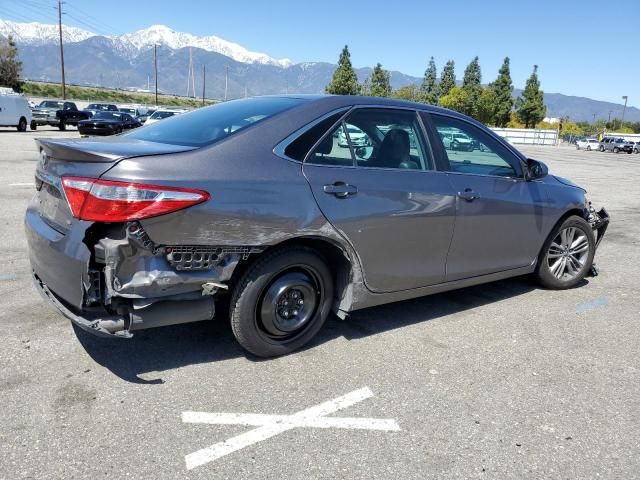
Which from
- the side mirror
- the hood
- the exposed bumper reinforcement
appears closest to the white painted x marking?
the exposed bumper reinforcement

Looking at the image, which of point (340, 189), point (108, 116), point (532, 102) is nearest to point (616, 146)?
point (532, 102)

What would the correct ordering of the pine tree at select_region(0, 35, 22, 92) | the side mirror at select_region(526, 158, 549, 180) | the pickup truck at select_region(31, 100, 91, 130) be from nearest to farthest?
the side mirror at select_region(526, 158, 549, 180) → the pickup truck at select_region(31, 100, 91, 130) → the pine tree at select_region(0, 35, 22, 92)

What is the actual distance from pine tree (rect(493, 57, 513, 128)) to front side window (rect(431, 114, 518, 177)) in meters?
78.6

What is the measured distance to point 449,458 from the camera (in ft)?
8.36

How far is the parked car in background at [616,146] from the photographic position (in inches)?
2178

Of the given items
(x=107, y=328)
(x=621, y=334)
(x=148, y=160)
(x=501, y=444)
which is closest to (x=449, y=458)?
(x=501, y=444)

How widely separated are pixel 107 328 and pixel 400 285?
1.95 metres

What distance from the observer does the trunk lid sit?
2797mm

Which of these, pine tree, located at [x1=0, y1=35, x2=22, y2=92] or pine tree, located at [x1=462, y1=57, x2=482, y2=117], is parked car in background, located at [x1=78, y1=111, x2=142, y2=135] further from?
pine tree, located at [x1=462, y1=57, x2=482, y2=117]

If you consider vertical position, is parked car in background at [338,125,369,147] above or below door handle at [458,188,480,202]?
above

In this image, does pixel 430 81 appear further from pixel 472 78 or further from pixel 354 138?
pixel 354 138

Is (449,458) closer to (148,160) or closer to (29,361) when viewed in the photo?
(148,160)

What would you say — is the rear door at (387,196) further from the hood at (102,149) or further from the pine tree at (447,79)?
the pine tree at (447,79)

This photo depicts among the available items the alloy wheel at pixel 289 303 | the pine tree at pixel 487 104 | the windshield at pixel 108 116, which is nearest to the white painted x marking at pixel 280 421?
the alloy wheel at pixel 289 303
